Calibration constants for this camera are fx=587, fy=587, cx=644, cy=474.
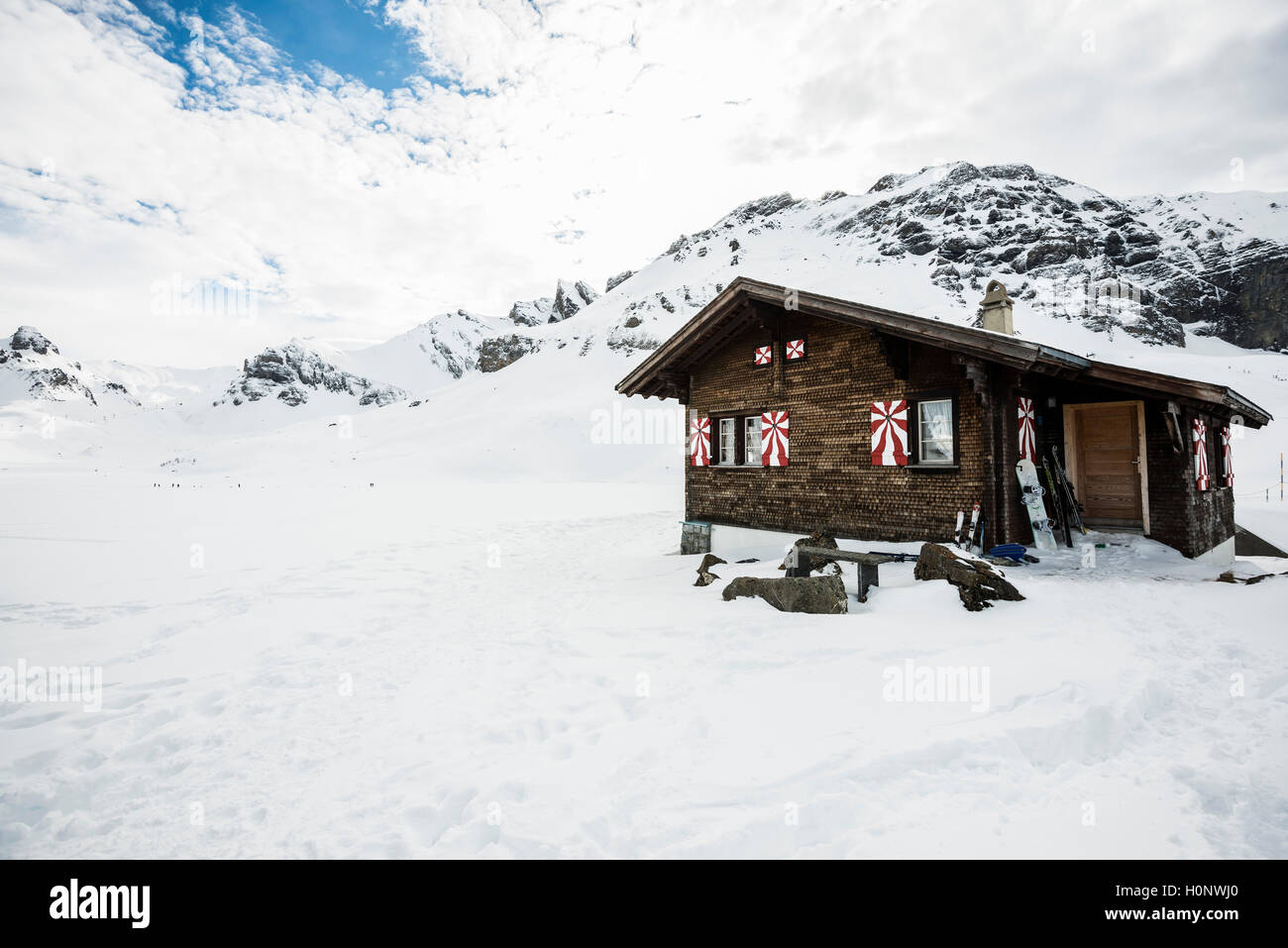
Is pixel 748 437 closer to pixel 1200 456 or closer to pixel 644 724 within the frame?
pixel 1200 456

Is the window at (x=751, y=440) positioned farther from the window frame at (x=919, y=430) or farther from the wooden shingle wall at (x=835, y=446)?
the window frame at (x=919, y=430)

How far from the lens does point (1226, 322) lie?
54.6m

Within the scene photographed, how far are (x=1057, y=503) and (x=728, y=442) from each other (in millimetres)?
6633

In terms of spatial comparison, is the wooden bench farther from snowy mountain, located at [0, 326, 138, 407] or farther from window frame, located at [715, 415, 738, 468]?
snowy mountain, located at [0, 326, 138, 407]

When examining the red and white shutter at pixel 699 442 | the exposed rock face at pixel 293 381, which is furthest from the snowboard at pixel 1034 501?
the exposed rock face at pixel 293 381

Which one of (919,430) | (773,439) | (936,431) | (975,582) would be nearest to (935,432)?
(936,431)

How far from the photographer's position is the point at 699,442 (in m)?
14.5

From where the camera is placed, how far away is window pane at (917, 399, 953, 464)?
10352 mm

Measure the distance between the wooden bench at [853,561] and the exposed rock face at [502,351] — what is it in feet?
281

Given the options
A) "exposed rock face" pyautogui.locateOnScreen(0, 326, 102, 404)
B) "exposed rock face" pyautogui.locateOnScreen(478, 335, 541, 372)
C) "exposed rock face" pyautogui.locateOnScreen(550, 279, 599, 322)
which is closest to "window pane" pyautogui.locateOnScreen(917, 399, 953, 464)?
"exposed rock face" pyautogui.locateOnScreen(478, 335, 541, 372)
